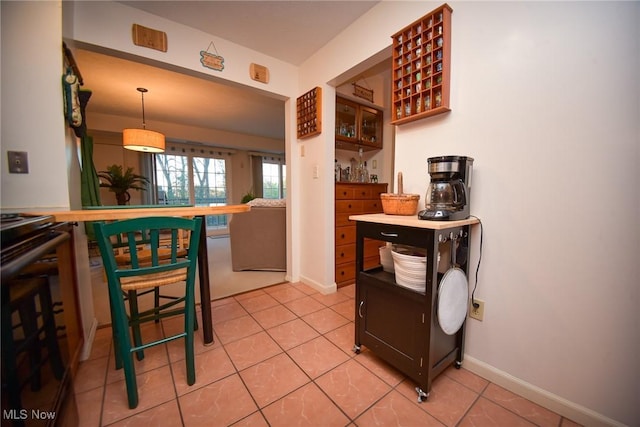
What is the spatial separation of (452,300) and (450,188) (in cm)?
56

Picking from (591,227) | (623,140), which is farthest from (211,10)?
(591,227)

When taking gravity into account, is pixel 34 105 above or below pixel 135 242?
above

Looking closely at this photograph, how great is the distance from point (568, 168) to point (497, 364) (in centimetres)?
101

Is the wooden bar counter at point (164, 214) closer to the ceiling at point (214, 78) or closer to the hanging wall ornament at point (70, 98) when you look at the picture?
the hanging wall ornament at point (70, 98)

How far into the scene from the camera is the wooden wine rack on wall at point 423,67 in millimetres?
1322

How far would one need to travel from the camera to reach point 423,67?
1398mm

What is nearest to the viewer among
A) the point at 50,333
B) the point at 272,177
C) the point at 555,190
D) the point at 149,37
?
the point at 50,333

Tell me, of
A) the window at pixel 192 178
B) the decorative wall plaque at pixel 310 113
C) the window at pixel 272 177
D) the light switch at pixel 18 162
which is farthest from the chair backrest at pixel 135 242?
the window at pixel 272 177

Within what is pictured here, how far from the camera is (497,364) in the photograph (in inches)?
49.0

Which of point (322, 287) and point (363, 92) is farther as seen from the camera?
point (363, 92)

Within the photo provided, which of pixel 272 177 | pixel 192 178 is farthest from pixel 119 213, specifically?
pixel 272 177

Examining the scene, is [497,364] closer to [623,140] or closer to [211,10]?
[623,140]

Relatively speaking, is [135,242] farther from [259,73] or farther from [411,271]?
[259,73]

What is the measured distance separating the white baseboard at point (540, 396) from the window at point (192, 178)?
5928mm
